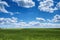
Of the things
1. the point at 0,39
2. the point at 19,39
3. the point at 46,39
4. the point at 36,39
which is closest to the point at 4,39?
the point at 0,39

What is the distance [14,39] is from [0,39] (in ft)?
5.56

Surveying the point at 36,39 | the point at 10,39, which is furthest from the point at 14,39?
the point at 36,39

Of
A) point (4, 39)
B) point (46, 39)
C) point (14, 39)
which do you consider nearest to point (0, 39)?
point (4, 39)

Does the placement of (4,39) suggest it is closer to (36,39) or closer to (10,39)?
(10,39)

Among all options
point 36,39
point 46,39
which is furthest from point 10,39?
point 46,39

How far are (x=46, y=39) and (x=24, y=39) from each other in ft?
8.80

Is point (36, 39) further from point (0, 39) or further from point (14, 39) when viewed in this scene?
point (0, 39)

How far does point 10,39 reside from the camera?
19.7 metres

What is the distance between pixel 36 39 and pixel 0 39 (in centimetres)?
427

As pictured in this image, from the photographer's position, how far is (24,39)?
19734mm

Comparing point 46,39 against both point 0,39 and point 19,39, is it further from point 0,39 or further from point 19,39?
point 0,39

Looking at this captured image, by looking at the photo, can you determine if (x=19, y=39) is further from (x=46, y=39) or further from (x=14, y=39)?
(x=46, y=39)

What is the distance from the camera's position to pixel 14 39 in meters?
19.5

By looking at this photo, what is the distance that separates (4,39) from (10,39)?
722 millimetres
